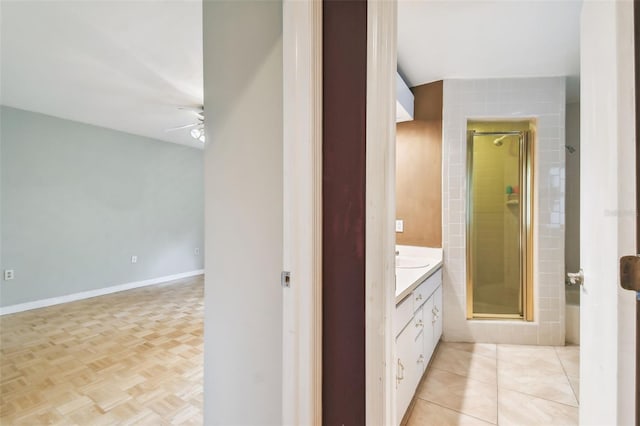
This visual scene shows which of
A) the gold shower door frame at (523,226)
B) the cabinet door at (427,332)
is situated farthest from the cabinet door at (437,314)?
the gold shower door frame at (523,226)

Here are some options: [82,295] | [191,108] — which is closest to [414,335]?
[191,108]

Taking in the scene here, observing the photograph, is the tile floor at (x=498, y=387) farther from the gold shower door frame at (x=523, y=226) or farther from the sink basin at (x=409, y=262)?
the sink basin at (x=409, y=262)

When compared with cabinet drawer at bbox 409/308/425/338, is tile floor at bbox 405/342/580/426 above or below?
below

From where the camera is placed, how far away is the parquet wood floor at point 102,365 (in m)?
1.75

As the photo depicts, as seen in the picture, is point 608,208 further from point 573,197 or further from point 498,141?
point 573,197

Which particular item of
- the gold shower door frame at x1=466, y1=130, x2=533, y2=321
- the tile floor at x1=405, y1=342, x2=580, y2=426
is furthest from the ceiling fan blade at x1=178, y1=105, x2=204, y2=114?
the tile floor at x1=405, y1=342, x2=580, y2=426

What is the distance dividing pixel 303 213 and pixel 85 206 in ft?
15.6

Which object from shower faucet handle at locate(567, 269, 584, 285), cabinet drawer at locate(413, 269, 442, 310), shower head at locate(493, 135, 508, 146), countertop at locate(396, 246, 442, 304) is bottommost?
cabinet drawer at locate(413, 269, 442, 310)

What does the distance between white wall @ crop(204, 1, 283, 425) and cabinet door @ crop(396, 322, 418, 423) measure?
71 centimetres

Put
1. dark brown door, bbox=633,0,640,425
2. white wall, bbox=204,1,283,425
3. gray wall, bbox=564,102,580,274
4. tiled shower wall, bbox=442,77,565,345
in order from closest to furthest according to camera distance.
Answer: dark brown door, bbox=633,0,640,425 → white wall, bbox=204,1,283,425 → tiled shower wall, bbox=442,77,565,345 → gray wall, bbox=564,102,580,274

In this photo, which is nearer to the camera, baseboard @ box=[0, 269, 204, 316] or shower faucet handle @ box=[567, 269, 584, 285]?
shower faucet handle @ box=[567, 269, 584, 285]

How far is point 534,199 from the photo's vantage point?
2643 mm

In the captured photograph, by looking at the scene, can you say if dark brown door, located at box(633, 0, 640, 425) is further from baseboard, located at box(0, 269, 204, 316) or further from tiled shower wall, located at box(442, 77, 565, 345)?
baseboard, located at box(0, 269, 204, 316)

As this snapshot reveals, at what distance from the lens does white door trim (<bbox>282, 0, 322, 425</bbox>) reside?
84 cm
